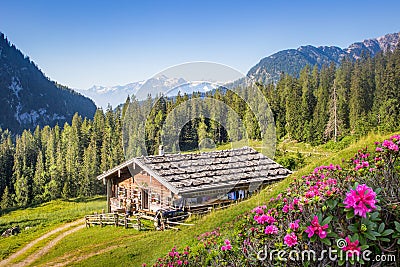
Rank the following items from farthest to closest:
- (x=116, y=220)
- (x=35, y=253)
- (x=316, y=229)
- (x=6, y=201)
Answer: (x=6, y=201), (x=116, y=220), (x=35, y=253), (x=316, y=229)

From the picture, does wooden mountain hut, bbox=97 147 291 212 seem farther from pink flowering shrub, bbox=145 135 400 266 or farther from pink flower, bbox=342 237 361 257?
pink flower, bbox=342 237 361 257

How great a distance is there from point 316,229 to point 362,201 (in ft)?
1.56

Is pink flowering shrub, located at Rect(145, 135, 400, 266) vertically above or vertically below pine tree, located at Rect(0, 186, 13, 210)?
above

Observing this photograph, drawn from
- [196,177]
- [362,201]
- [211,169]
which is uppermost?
[362,201]

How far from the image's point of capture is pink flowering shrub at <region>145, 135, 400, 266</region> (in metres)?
3.28

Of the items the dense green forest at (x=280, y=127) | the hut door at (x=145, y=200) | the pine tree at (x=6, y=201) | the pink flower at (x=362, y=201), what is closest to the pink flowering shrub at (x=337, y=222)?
the pink flower at (x=362, y=201)

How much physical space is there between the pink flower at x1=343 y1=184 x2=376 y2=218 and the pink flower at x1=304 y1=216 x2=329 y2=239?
30 cm

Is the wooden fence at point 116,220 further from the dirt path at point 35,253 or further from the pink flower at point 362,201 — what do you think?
the pink flower at point 362,201

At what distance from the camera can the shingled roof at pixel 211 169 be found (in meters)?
17.9

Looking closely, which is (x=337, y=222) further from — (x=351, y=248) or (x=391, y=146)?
(x=391, y=146)

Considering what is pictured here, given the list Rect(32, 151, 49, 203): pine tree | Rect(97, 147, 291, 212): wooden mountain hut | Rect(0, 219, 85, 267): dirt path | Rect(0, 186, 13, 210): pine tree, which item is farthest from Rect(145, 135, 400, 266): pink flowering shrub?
Rect(0, 186, 13, 210): pine tree

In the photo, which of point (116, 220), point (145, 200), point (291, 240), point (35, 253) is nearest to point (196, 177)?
point (145, 200)

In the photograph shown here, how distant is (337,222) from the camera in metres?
3.52

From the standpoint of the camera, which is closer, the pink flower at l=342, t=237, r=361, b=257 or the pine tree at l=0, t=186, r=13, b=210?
the pink flower at l=342, t=237, r=361, b=257
